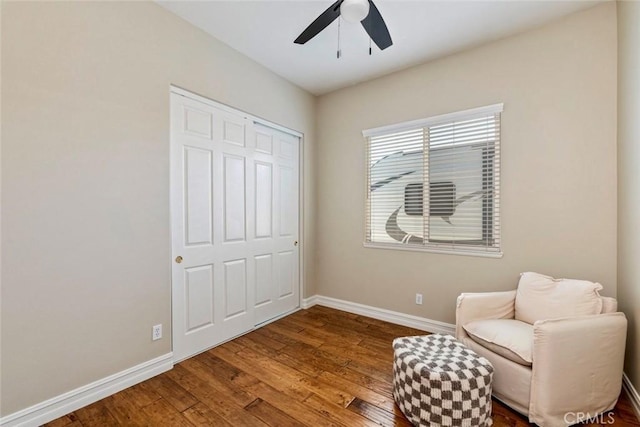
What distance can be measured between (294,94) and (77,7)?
2.18m

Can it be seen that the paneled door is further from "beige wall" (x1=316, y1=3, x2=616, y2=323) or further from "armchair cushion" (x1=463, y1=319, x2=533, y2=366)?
"armchair cushion" (x1=463, y1=319, x2=533, y2=366)

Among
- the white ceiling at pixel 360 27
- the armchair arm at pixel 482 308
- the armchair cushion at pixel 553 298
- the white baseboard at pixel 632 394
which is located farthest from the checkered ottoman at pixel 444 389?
the white ceiling at pixel 360 27

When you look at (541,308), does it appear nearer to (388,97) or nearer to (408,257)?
(408,257)

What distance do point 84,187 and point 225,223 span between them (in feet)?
3.80

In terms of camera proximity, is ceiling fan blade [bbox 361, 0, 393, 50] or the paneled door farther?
the paneled door

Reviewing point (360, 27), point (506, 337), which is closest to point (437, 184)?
point (506, 337)

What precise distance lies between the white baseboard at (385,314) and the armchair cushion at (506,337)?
854mm

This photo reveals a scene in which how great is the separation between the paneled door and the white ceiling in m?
0.71

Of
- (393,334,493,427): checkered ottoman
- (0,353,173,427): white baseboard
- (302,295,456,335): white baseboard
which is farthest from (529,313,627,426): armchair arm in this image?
(0,353,173,427): white baseboard

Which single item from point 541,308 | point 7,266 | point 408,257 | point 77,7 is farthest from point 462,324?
point 77,7

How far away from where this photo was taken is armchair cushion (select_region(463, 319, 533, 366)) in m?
1.70

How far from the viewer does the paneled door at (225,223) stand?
2385mm

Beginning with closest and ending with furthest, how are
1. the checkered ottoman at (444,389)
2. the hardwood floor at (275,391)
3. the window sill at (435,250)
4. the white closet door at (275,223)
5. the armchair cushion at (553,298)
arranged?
the checkered ottoman at (444,389) < the hardwood floor at (275,391) < the armchair cushion at (553,298) < the window sill at (435,250) < the white closet door at (275,223)

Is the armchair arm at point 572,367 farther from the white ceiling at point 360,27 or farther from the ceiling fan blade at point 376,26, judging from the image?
the white ceiling at point 360,27
